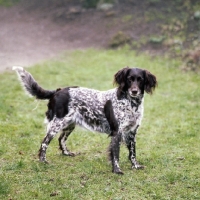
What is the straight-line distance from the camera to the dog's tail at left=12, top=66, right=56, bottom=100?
20.3ft

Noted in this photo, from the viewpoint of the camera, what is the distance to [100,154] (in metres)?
6.60

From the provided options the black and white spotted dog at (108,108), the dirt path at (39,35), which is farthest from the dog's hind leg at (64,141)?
the dirt path at (39,35)

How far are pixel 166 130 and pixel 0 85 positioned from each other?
492cm

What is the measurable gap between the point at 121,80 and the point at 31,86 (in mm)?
1494

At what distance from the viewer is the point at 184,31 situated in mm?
14875

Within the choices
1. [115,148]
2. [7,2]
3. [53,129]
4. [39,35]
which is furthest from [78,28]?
[115,148]

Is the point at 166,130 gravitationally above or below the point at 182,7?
below

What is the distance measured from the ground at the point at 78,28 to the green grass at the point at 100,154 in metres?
3.08

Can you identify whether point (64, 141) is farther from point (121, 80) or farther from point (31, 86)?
point (121, 80)

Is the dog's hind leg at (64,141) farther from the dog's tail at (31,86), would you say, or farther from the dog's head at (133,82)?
the dog's head at (133,82)

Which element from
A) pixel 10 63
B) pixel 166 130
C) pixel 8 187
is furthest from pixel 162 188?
pixel 10 63

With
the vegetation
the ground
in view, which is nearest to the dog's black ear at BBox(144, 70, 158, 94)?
the ground

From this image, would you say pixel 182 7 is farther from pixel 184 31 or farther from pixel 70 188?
pixel 70 188

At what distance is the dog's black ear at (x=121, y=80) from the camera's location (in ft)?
18.7
